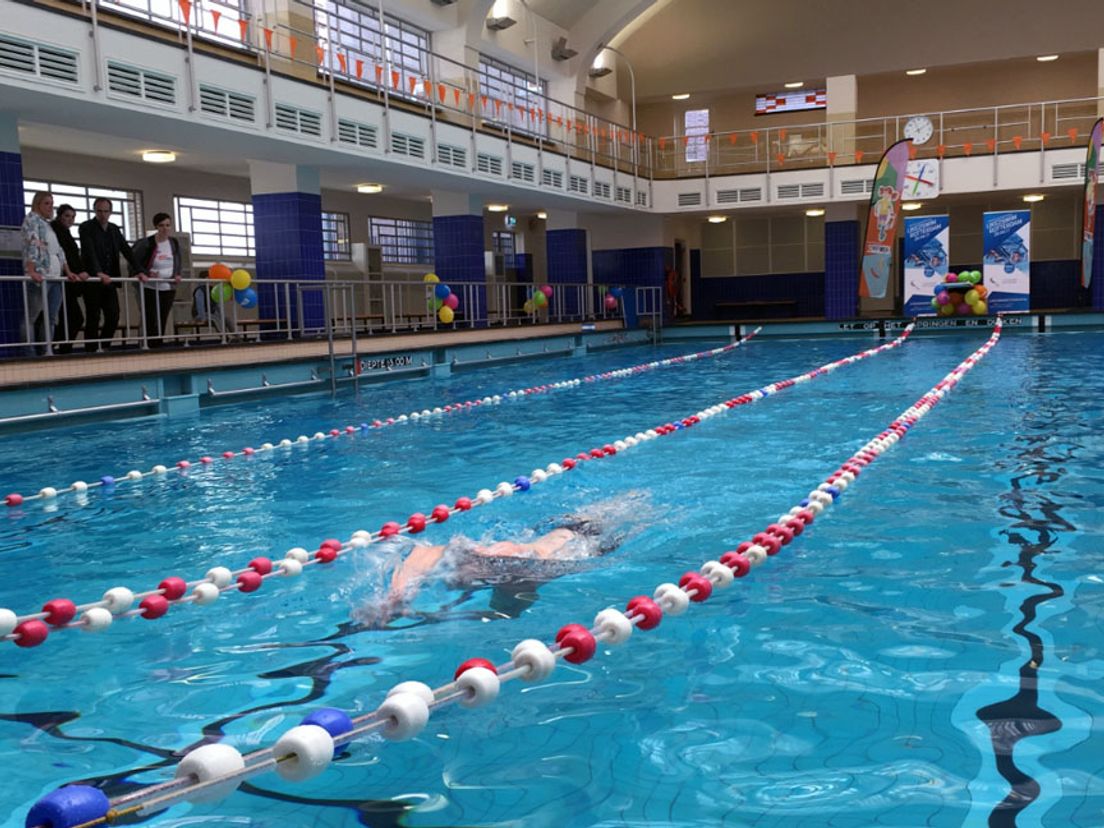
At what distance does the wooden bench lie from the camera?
2830 cm

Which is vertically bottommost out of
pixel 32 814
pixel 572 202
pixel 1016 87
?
pixel 32 814

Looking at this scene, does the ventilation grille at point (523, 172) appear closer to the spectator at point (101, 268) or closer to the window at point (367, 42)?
the window at point (367, 42)

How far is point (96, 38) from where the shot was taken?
1011cm

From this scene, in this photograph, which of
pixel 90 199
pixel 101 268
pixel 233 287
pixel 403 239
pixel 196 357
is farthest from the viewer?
pixel 403 239

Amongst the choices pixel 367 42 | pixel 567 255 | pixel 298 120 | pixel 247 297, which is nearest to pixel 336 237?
pixel 367 42

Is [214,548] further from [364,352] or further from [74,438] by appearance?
[364,352]

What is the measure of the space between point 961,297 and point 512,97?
1071 cm

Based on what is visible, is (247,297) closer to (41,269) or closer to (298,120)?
(298,120)

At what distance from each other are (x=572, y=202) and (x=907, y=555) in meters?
18.8

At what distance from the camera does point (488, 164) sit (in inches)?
705

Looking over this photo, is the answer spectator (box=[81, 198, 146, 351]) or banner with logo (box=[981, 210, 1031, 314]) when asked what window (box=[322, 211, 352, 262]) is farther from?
banner with logo (box=[981, 210, 1031, 314])

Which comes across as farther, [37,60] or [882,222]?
[882,222]

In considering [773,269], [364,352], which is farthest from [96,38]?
[773,269]

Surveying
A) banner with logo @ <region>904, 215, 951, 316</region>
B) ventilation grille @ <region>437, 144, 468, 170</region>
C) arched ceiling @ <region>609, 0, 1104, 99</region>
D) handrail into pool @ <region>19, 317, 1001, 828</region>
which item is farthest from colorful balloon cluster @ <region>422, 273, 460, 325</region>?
handrail into pool @ <region>19, 317, 1001, 828</region>
